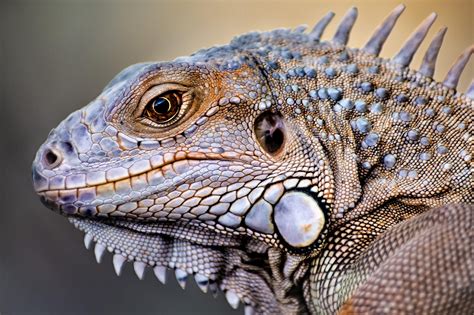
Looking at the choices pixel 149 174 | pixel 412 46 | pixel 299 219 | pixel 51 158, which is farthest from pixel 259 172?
pixel 412 46

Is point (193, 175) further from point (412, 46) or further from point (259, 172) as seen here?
point (412, 46)

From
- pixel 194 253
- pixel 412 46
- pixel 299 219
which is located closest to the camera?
pixel 299 219

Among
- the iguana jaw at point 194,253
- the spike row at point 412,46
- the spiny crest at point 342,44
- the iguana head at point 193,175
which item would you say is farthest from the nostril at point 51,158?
the spike row at point 412,46

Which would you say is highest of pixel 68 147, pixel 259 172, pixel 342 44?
pixel 342 44

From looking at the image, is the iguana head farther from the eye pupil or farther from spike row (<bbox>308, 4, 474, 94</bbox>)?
spike row (<bbox>308, 4, 474, 94</bbox>)

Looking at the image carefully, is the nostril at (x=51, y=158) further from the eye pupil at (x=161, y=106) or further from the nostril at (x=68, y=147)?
the eye pupil at (x=161, y=106)

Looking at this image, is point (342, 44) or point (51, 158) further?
point (342, 44)

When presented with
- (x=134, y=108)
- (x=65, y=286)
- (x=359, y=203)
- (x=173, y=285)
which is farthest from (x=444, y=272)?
(x=65, y=286)

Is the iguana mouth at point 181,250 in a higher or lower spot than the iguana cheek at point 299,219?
lower
